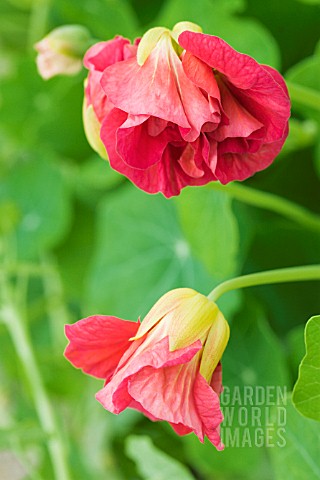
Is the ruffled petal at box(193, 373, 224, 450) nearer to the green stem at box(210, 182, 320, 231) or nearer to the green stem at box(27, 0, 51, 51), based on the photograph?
the green stem at box(210, 182, 320, 231)

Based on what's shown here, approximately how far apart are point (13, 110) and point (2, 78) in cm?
5

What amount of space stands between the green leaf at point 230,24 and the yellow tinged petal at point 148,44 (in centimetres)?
33

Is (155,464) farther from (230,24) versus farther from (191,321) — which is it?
(230,24)

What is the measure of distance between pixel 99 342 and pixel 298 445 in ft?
0.51

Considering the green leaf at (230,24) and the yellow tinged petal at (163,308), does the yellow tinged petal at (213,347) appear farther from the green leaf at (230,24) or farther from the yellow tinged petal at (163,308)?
the green leaf at (230,24)

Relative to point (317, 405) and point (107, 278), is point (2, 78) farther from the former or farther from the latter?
point (317, 405)

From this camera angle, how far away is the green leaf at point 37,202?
1.07 m

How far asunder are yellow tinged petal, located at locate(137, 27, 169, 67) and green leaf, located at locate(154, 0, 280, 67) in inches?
12.8

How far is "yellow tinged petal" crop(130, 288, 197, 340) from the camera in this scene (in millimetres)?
389

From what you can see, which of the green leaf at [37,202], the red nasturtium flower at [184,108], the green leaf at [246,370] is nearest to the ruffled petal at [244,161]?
the red nasturtium flower at [184,108]

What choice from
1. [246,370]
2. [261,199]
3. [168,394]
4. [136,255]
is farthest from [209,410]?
[136,255]

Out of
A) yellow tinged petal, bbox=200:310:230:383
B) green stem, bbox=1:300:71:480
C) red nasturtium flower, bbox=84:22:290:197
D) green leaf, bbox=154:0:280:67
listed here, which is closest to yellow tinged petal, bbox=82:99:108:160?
red nasturtium flower, bbox=84:22:290:197

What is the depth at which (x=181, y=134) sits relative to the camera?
0.36 meters

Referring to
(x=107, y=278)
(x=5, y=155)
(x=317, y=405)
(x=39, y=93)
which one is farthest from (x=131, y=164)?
(x=5, y=155)
